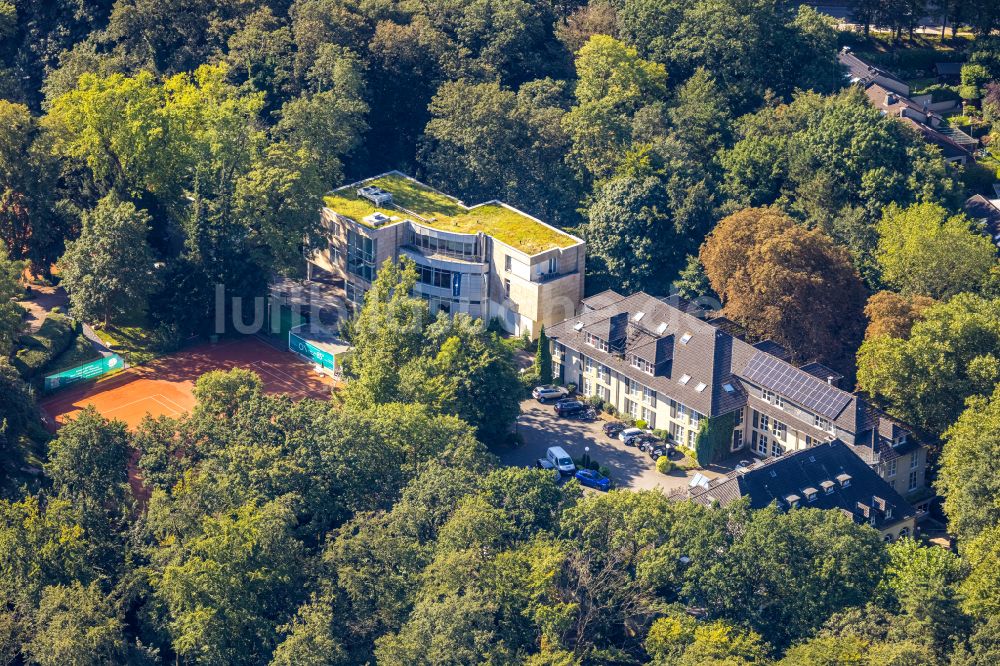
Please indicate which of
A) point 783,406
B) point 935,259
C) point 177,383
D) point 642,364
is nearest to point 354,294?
point 177,383

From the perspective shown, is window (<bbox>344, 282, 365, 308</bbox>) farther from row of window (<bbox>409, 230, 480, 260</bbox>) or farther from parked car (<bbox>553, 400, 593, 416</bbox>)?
parked car (<bbox>553, 400, 593, 416</bbox>)

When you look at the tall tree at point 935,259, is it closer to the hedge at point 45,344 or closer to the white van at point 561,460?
the white van at point 561,460

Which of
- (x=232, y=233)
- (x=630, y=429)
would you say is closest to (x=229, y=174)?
(x=232, y=233)

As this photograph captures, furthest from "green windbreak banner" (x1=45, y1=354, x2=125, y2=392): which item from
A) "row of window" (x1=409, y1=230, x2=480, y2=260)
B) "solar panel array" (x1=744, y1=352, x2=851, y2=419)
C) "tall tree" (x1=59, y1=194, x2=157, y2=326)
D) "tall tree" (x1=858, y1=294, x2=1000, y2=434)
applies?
"tall tree" (x1=858, y1=294, x2=1000, y2=434)

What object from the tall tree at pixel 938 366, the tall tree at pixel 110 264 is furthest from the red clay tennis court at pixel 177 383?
the tall tree at pixel 938 366

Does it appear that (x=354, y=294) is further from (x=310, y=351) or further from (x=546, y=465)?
(x=546, y=465)

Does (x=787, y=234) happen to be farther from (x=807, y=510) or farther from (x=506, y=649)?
(x=506, y=649)
